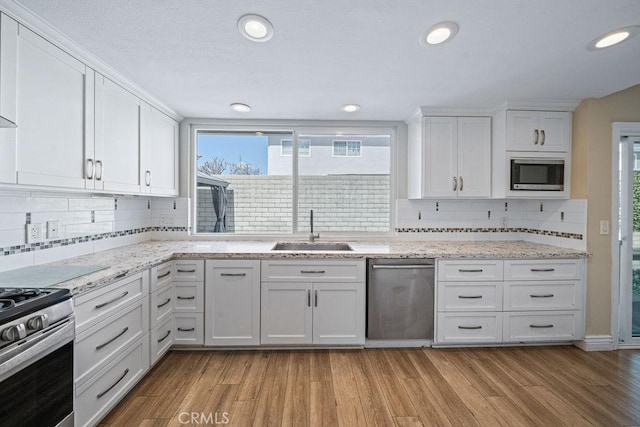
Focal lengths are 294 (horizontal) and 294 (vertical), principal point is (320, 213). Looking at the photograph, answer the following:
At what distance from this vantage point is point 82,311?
1.55 meters

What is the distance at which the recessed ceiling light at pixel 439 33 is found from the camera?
5.32 ft

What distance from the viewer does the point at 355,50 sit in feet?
6.15

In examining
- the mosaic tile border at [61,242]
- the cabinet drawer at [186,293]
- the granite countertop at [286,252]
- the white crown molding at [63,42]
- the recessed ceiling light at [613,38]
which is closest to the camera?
the white crown molding at [63,42]

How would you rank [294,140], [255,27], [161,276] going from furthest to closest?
[294,140]
[161,276]
[255,27]

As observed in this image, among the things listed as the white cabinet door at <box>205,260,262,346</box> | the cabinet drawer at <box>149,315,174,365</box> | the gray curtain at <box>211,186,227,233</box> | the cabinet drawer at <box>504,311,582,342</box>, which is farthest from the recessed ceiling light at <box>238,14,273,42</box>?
the cabinet drawer at <box>504,311,582,342</box>

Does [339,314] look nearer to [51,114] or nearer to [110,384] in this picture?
[110,384]

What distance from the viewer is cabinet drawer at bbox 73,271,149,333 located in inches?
60.9

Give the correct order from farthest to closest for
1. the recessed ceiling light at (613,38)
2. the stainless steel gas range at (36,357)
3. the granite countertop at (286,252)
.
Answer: the granite countertop at (286,252), the recessed ceiling light at (613,38), the stainless steel gas range at (36,357)

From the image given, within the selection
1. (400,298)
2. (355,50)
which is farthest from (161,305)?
(355,50)

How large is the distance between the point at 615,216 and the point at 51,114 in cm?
439

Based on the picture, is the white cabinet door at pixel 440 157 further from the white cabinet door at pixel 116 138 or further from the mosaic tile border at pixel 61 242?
the mosaic tile border at pixel 61 242

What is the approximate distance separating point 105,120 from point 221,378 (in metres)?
2.07

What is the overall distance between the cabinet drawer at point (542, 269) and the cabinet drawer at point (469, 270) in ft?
0.34

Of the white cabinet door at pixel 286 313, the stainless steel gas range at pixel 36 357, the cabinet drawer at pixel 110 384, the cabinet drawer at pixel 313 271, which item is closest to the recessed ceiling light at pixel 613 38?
the cabinet drawer at pixel 313 271
